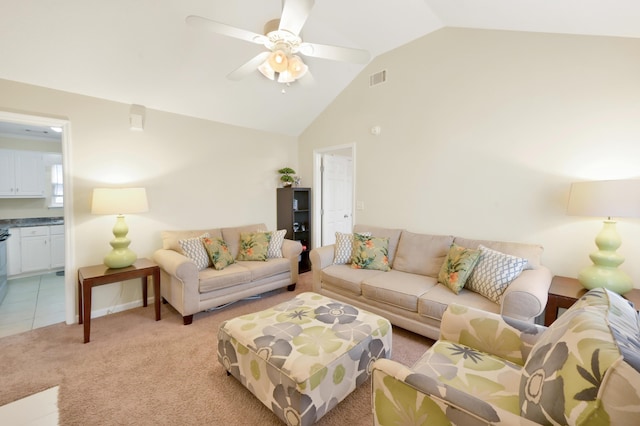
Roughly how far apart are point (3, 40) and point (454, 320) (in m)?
4.00

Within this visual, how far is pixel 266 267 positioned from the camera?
3393mm

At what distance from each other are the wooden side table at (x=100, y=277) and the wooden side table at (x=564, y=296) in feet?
11.9

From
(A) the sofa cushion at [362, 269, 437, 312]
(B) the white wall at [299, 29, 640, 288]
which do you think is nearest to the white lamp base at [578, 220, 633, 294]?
(B) the white wall at [299, 29, 640, 288]

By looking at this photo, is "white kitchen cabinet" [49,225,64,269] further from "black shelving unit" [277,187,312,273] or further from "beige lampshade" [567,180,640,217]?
"beige lampshade" [567,180,640,217]

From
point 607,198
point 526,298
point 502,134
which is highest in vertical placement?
point 502,134

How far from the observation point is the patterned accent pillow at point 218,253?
3.23 metres

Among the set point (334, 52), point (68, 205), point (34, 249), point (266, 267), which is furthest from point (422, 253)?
point (34, 249)

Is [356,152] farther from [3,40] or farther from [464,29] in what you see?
[3,40]

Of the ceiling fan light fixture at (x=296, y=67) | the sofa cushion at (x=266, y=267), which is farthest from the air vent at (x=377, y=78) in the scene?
the sofa cushion at (x=266, y=267)

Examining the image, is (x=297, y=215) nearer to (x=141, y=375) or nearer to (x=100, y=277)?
(x=100, y=277)

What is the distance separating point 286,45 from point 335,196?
10.5ft

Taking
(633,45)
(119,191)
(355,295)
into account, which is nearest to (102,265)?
(119,191)

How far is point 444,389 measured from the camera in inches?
40.7

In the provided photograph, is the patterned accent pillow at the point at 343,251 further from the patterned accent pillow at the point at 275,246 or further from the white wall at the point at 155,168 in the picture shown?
the white wall at the point at 155,168
